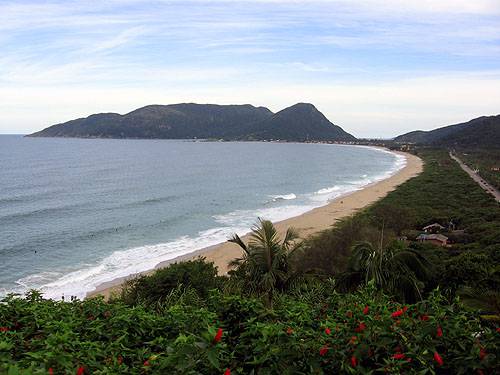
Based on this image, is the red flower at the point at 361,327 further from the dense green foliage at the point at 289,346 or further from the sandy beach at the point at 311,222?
the sandy beach at the point at 311,222

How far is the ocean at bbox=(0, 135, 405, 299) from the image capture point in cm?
2856

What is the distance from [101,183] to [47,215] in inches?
986

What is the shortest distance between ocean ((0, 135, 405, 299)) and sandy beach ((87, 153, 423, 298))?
118 centimetres

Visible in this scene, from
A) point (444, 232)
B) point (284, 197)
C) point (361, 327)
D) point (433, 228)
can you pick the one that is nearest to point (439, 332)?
point (361, 327)

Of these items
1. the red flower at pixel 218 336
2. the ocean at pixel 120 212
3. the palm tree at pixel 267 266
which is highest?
the red flower at pixel 218 336

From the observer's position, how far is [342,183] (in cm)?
7338

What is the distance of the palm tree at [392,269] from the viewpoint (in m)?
12.1

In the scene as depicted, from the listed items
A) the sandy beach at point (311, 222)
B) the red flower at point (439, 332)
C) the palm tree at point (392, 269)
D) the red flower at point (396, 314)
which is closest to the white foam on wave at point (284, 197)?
the sandy beach at point (311, 222)

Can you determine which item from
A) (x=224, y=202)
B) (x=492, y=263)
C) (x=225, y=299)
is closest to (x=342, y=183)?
(x=224, y=202)

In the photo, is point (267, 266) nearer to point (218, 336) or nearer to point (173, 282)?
point (173, 282)

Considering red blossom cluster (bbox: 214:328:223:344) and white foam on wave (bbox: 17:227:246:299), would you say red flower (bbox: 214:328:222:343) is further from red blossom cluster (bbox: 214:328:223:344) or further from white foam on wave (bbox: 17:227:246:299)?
white foam on wave (bbox: 17:227:246:299)

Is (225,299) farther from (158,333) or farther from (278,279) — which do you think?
(278,279)

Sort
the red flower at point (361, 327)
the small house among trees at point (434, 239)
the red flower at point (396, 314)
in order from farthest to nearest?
1. the small house among trees at point (434, 239)
2. the red flower at point (396, 314)
3. the red flower at point (361, 327)

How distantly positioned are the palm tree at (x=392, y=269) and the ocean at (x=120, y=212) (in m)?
16.4
